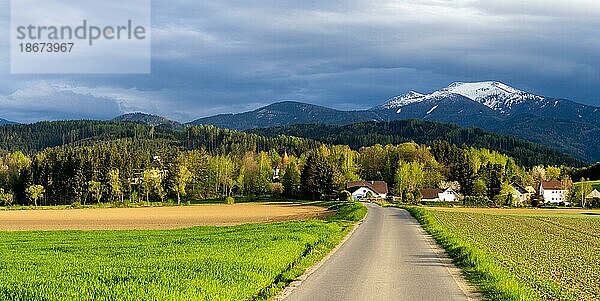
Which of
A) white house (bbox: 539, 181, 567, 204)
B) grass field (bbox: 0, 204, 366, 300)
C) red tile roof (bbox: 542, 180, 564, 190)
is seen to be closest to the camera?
grass field (bbox: 0, 204, 366, 300)

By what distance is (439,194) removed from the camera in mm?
150875

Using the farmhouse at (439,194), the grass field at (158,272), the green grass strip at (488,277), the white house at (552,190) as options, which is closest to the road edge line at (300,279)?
the grass field at (158,272)

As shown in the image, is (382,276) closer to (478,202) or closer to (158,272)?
(158,272)

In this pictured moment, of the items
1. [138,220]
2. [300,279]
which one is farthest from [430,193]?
[300,279]

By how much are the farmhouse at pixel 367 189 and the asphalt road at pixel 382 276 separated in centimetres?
12433

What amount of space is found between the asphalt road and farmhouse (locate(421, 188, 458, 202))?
11947 centimetres

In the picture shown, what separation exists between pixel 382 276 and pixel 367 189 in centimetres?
13893

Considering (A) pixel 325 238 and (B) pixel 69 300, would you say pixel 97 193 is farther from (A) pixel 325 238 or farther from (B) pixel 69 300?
(B) pixel 69 300

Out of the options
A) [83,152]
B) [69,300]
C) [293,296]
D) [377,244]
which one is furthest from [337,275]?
[83,152]

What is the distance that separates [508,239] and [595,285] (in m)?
19.8

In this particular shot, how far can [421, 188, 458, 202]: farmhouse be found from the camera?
14975cm

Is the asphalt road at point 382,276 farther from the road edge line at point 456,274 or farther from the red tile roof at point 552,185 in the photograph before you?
the red tile roof at point 552,185

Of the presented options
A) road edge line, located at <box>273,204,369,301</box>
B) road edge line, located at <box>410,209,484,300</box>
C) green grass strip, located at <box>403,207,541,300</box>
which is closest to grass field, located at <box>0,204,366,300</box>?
road edge line, located at <box>273,204,369,301</box>

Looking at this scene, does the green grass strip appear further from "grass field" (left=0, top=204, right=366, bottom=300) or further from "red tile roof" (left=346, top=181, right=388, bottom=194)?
"red tile roof" (left=346, top=181, right=388, bottom=194)
